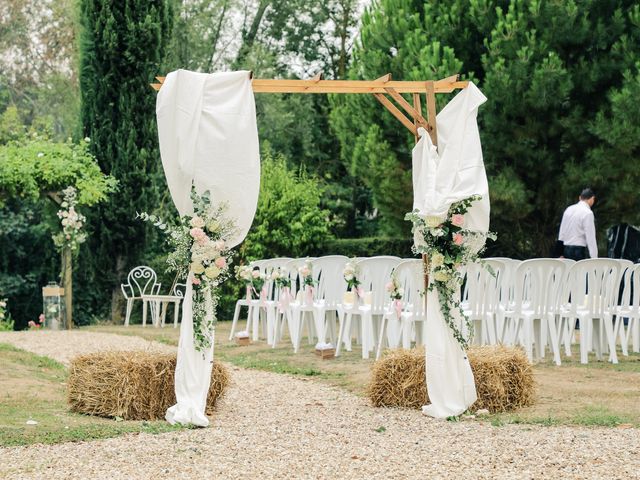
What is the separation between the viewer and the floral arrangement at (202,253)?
6027mm

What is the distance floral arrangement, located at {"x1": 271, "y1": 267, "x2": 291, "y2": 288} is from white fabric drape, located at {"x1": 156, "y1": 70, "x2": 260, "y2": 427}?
415 cm

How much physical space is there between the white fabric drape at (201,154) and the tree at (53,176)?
775 cm

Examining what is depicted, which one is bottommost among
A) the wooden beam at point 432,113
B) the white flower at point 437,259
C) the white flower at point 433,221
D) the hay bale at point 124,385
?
the hay bale at point 124,385

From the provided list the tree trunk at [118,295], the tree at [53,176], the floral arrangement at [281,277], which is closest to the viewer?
the floral arrangement at [281,277]

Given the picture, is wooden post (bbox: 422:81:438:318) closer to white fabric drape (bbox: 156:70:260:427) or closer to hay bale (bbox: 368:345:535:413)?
hay bale (bbox: 368:345:535:413)

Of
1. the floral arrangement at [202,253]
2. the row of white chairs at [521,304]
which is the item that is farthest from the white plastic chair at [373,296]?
the floral arrangement at [202,253]

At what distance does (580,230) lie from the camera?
1122 centimetres

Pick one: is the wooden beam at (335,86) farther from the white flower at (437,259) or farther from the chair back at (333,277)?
the chair back at (333,277)

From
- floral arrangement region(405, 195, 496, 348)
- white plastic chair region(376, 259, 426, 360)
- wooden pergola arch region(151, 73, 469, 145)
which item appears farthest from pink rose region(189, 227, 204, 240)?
white plastic chair region(376, 259, 426, 360)

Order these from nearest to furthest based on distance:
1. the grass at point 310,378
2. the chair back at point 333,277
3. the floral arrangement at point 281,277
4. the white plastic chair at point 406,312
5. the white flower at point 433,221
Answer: the grass at point 310,378 → the white flower at point 433,221 → the white plastic chair at point 406,312 → the chair back at point 333,277 → the floral arrangement at point 281,277

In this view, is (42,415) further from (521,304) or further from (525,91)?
(525,91)

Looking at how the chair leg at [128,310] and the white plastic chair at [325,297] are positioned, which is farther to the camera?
the chair leg at [128,310]

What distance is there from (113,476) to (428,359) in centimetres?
268

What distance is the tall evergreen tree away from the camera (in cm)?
1482
